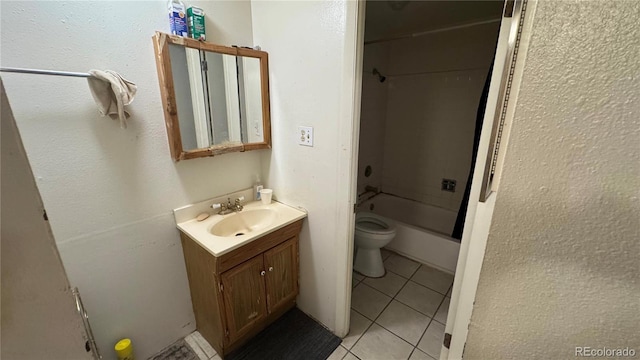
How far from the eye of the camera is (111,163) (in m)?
1.19

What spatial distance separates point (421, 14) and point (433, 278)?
2248 mm

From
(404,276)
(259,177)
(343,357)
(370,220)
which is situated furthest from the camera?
(370,220)

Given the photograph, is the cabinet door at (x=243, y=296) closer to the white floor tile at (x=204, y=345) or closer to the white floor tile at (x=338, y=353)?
the white floor tile at (x=204, y=345)

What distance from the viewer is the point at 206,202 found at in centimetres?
158

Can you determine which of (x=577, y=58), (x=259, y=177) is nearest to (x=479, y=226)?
(x=577, y=58)

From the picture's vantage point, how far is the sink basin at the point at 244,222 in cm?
154

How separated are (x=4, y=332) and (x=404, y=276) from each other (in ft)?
7.57

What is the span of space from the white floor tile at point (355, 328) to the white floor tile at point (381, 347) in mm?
31

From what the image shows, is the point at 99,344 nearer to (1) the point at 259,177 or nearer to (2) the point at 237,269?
(2) the point at 237,269

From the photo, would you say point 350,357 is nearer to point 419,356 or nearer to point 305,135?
point 419,356

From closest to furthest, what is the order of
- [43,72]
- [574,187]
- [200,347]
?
[574,187], [43,72], [200,347]

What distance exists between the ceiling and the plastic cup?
159 centimetres

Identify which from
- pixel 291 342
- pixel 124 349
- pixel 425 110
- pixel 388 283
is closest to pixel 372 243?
pixel 388 283

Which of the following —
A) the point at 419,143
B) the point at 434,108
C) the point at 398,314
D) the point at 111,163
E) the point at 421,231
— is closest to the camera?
the point at 111,163
